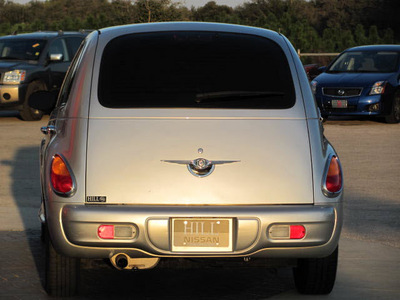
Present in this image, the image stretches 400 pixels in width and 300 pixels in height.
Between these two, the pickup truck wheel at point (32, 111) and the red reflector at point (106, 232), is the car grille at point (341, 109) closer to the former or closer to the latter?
the pickup truck wheel at point (32, 111)

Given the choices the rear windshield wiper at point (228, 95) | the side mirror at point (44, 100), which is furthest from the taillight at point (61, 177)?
the side mirror at point (44, 100)

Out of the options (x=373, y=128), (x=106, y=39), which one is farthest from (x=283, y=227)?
(x=373, y=128)

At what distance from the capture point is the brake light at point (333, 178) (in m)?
5.61

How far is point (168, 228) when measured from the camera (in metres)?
5.36

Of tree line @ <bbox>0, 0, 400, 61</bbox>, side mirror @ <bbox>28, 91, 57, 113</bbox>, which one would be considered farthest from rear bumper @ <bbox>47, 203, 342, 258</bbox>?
tree line @ <bbox>0, 0, 400, 61</bbox>

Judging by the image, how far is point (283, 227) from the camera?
5.42m

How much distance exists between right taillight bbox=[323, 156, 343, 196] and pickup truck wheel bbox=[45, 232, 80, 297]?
1.57 meters

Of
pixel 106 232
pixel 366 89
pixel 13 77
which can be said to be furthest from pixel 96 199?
pixel 13 77

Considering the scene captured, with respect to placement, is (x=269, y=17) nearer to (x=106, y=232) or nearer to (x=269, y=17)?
(x=269, y=17)

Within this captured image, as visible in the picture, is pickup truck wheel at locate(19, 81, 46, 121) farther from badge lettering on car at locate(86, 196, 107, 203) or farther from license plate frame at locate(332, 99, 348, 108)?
badge lettering on car at locate(86, 196, 107, 203)

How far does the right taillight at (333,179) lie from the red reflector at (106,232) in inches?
47.9

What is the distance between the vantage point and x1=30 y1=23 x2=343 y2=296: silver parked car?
5.39 meters

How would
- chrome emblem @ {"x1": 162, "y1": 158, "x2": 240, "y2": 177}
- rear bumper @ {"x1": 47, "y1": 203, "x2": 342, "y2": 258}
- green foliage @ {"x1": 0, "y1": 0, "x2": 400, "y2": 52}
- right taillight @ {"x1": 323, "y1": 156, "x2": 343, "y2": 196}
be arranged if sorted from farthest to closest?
1. green foliage @ {"x1": 0, "y1": 0, "x2": 400, "y2": 52}
2. right taillight @ {"x1": 323, "y1": 156, "x2": 343, "y2": 196}
3. chrome emblem @ {"x1": 162, "y1": 158, "x2": 240, "y2": 177}
4. rear bumper @ {"x1": 47, "y1": 203, "x2": 342, "y2": 258}

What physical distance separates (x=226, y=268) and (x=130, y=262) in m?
1.61
